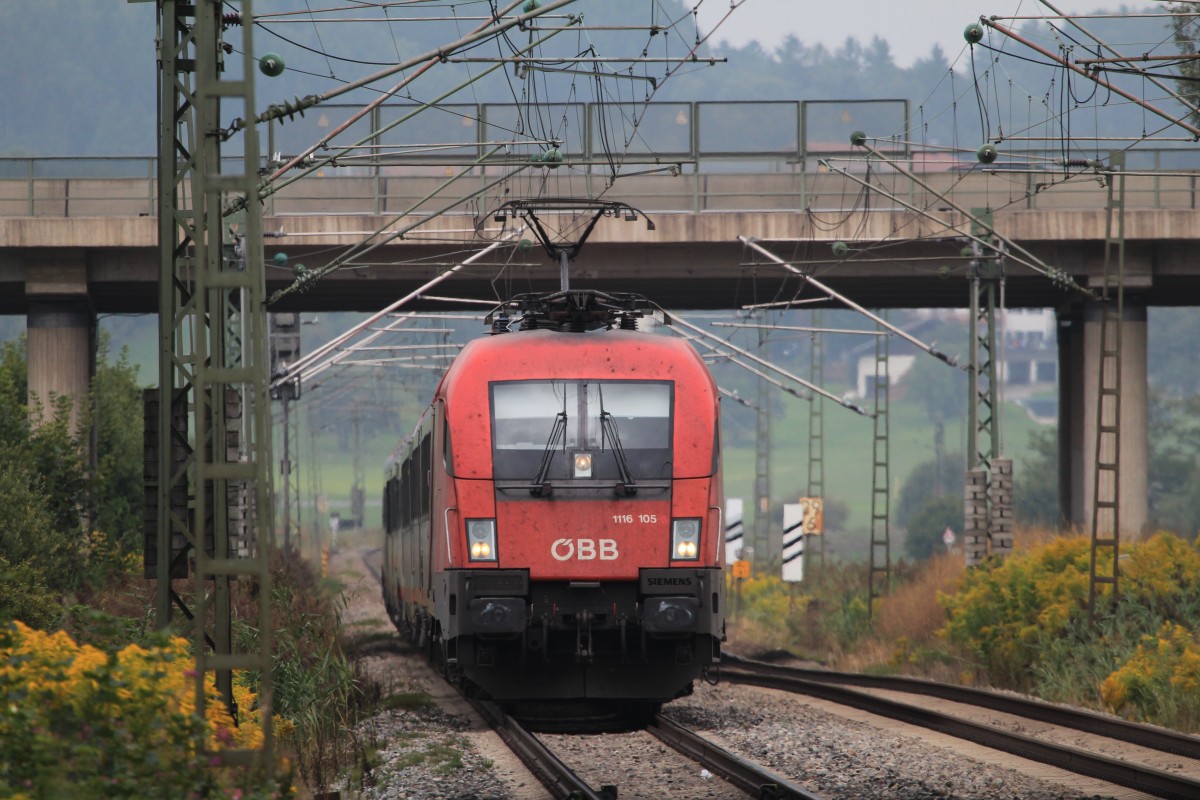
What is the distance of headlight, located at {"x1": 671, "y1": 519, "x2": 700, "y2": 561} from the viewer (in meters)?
14.0

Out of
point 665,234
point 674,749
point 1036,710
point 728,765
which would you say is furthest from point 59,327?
point 728,765

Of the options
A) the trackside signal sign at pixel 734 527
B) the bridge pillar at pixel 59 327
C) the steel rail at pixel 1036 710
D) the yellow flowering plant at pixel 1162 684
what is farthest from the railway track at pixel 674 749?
the trackside signal sign at pixel 734 527

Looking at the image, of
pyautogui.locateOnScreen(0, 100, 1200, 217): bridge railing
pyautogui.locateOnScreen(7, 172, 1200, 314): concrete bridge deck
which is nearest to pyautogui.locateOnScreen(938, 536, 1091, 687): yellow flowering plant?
pyautogui.locateOnScreen(7, 172, 1200, 314): concrete bridge deck

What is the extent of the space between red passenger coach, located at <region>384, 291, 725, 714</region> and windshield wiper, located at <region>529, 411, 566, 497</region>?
0.01 meters

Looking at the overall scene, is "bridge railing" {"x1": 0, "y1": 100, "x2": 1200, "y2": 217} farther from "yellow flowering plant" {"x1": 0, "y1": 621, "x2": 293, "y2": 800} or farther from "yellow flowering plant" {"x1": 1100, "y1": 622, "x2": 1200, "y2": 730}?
"yellow flowering plant" {"x1": 0, "y1": 621, "x2": 293, "y2": 800}

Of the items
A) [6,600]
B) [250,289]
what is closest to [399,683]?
[6,600]

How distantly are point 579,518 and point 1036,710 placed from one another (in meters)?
6.77

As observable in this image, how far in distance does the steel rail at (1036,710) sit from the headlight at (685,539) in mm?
4553

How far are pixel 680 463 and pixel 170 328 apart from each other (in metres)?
4.43

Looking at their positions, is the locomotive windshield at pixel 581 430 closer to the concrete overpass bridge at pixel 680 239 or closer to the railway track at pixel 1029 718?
the railway track at pixel 1029 718

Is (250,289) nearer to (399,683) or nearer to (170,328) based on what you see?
(170,328)

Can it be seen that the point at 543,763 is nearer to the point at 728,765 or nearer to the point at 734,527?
the point at 728,765

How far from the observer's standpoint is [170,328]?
1239 cm

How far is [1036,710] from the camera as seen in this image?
58.7ft
